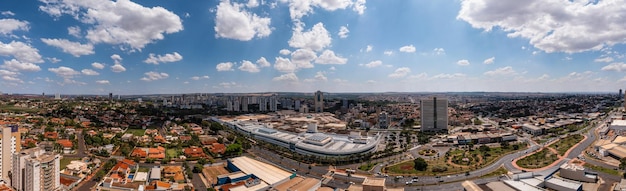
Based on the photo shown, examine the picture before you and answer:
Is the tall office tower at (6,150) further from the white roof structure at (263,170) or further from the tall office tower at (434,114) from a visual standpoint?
the tall office tower at (434,114)

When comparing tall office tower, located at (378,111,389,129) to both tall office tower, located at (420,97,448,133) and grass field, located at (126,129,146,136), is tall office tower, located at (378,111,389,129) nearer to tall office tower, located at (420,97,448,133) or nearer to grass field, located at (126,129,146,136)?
tall office tower, located at (420,97,448,133)

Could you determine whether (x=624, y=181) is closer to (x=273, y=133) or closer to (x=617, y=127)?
(x=617, y=127)

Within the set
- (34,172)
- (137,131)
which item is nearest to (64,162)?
(34,172)

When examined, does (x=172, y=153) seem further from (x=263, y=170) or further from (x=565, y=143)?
(x=565, y=143)

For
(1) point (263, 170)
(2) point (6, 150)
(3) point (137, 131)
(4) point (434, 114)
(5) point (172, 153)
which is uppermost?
(4) point (434, 114)

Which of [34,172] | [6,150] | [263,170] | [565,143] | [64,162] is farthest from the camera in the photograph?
[565,143]

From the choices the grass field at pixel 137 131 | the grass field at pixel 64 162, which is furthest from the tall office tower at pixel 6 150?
the grass field at pixel 137 131

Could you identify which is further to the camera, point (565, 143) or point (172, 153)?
point (565, 143)

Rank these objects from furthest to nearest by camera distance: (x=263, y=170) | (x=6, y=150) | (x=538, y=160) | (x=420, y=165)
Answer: (x=538, y=160) < (x=420, y=165) < (x=263, y=170) < (x=6, y=150)
